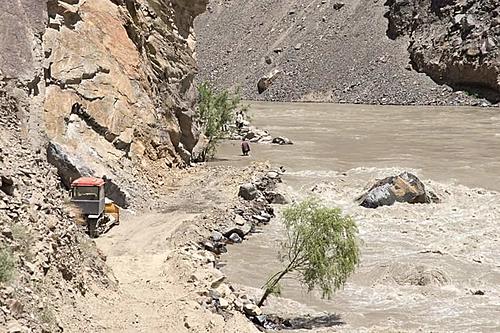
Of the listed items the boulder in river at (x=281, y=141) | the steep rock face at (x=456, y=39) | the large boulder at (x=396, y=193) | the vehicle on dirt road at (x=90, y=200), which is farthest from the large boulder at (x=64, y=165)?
the steep rock face at (x=456, y=39)

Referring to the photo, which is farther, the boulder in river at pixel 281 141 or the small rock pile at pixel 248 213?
the boulder in river at pixel 281 141

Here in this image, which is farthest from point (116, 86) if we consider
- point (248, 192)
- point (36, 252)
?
point (36, 252)

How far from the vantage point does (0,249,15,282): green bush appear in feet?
31.9

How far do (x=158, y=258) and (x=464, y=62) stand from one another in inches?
2396

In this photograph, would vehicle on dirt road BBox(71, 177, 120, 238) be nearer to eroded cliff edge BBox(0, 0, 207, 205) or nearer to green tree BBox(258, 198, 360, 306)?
eroded cliff edge BBox(0, 0, 207, 205)

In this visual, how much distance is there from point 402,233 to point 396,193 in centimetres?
379

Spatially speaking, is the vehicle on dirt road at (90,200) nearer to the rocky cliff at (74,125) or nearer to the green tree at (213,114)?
the rocky cliff at (74,125)

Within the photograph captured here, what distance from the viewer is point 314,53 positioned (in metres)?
82.9

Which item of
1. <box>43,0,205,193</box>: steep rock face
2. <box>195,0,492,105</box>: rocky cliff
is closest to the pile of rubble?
<box>43,0,205,193</box>: steep rock face

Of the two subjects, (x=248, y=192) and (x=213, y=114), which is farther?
(x=213, y=114)

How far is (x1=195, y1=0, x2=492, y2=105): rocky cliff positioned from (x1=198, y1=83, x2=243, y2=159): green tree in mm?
33522

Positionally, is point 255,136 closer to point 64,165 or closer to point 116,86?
point 116,86

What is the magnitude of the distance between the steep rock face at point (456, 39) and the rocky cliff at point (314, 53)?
112 cm

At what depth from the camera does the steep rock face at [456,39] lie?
7131cm
